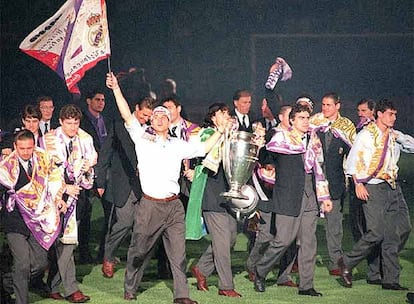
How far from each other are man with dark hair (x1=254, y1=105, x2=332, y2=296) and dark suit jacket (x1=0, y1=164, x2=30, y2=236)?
2476 millimetres

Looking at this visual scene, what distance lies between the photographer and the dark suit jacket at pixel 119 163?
1220 cm

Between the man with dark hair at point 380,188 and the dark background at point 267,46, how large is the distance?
11.7 meters

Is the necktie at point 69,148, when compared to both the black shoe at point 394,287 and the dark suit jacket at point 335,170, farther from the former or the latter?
the black shoe at point 394,287

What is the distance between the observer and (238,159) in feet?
35.9

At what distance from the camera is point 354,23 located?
24297 millimetres

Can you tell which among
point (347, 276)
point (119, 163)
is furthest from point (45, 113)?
point (347, 276)

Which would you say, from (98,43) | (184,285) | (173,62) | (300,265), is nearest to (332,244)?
(300,265)

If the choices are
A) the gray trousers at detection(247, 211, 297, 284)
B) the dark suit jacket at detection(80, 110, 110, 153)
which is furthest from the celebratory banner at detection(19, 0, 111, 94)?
the gray trousers at detection(247, 211, 297, 284)

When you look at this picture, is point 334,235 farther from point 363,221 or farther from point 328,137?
point 328,137

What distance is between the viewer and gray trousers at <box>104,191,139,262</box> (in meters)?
12.2

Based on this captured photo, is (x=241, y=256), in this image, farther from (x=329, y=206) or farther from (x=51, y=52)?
(x=51, y=52)

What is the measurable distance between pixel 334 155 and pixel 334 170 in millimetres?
168

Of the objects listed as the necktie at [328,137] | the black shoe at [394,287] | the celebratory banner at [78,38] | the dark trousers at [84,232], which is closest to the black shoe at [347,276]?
the black shoe at [394,287]

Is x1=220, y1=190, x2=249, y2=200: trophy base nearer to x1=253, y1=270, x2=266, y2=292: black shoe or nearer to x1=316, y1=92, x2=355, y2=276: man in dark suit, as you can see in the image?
x1=253, y1=270, x2=266, y2=292: black shoe
